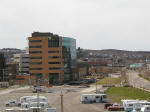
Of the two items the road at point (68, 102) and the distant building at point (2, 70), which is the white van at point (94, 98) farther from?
the distant building at point (2, 70)

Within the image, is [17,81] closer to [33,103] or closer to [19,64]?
[19,64]

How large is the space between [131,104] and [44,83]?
46914 mm

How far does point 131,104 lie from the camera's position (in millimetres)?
34750

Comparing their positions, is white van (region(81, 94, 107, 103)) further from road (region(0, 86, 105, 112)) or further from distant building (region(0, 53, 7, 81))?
distant building (region(0, 53, 7, 81))

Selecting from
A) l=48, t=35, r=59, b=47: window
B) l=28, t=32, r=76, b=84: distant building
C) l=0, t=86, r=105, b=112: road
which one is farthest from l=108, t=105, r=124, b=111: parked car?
l=48, t=35, r=59, b=47: window

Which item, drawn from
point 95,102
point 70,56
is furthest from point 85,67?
point 95,102

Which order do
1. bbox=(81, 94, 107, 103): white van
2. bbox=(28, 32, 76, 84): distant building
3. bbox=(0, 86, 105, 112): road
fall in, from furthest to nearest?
bbox=(28, 32, 76, 84): distant building, bbox=(81, 94, 107, 103): white van, bbox=(0, 86, 105, 112): road

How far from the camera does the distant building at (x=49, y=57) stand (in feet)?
272

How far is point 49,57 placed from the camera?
83125 mm

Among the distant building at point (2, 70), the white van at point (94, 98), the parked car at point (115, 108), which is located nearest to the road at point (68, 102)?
the white van at point (94, 98)

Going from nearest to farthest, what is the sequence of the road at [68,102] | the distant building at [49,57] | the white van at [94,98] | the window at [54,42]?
the road at [68,102], the white van at [94,98], the distant building at [49,57], the window at [54,42]

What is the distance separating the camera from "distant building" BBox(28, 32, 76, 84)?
3260 inches

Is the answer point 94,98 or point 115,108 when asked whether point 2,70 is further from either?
point 115,108

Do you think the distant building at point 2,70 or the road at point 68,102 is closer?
the road at point 68,102
